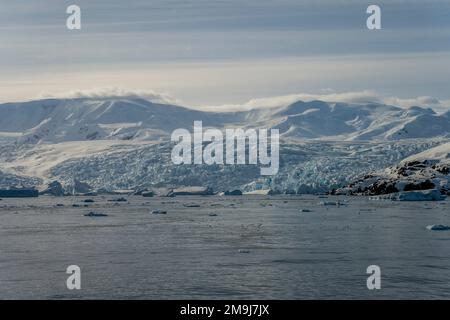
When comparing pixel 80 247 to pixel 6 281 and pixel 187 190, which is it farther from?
pixel 187 190

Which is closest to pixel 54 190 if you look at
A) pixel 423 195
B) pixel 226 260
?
pixel 423 195

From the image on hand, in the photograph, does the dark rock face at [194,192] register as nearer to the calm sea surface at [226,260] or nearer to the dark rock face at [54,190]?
the dark rock face at [54,190]

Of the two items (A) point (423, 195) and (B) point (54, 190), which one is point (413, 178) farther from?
(B) point (54, 190)

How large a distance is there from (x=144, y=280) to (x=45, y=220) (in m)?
42.4

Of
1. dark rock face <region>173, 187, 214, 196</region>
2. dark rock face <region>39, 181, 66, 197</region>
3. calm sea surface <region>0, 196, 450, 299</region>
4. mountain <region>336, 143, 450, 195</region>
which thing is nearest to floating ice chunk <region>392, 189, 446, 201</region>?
mountain <region>336, 143, 450, 195</region>

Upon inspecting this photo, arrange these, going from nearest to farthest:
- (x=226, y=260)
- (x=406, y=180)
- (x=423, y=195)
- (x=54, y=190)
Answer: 1. (x=226, y=260)
2. (x=423, y=195)
3. (x=406, y=180)
4. (x=54, y=190)

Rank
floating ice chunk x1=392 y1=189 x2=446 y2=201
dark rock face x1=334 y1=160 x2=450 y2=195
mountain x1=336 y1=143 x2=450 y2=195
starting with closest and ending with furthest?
floating ice chunk x1=392 y1=189 x2=446 y2=201
dark rock face x1=334 y1=160 x2=450 y2=195
mountain x1=336 y1=143 x2=450 y2=195

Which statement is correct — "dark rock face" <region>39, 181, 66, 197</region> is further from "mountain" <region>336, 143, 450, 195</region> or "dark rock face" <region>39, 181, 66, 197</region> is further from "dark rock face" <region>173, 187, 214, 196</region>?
"mountain" <region>336, 143, 450, 195</region>

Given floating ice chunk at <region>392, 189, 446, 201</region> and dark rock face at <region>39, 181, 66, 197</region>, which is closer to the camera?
floating ice chunk at <region>392, 189, 446, 201</region>

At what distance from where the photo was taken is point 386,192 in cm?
13550

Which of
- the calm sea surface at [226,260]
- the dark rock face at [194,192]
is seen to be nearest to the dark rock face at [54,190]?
the dark rock face at [194,192]

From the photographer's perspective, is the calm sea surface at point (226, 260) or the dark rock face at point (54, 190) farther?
the dark rock face at point (54, 190)

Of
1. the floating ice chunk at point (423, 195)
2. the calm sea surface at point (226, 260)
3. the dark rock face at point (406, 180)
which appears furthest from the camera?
the dark rock face at point (406, 180)

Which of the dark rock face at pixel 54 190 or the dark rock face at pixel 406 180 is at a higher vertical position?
Answer: the dark rock face at pixel 406 180
